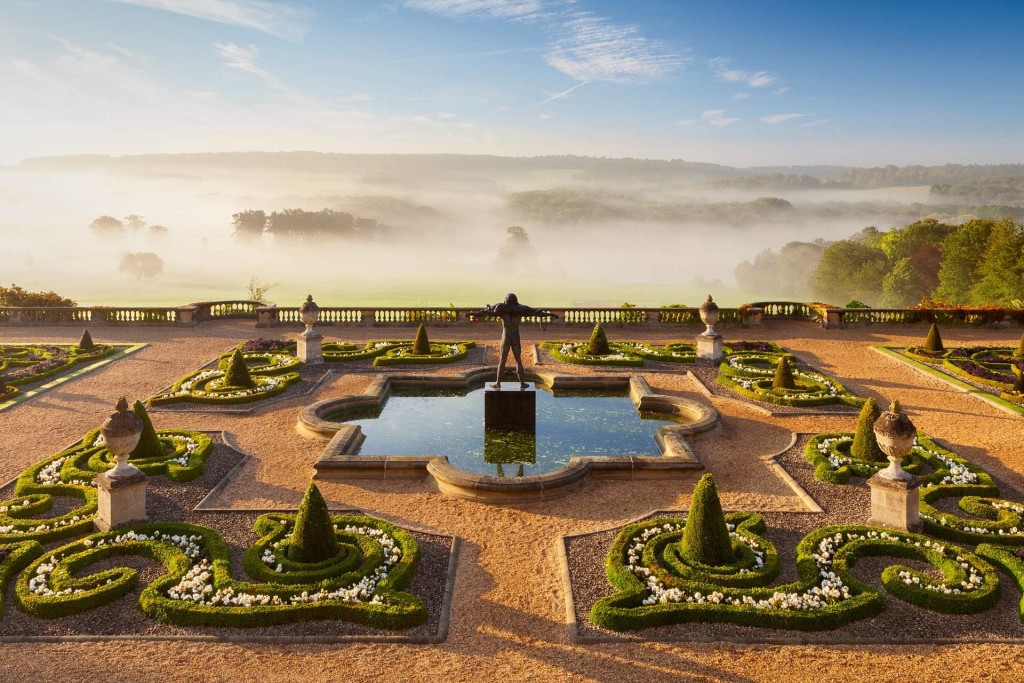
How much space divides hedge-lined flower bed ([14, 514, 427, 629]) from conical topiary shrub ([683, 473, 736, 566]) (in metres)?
5.14

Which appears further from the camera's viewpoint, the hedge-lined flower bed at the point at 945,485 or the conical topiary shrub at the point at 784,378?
the conical topiary shrub at the point at 784,378

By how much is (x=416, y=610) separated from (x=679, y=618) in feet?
14.0

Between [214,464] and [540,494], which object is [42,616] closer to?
[214,464]

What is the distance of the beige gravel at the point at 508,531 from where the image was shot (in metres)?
10.7

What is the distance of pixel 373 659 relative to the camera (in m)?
11.0

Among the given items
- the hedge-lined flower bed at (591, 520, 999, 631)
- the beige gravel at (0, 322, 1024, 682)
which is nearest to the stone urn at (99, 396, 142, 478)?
the beige gravel at (0, 322, 1024, 682)

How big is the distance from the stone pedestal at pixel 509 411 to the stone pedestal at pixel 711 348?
12.2 metres

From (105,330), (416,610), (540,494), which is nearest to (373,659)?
(416,610)

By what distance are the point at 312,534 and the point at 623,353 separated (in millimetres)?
21867

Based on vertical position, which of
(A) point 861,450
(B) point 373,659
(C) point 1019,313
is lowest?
(B) point 373,659

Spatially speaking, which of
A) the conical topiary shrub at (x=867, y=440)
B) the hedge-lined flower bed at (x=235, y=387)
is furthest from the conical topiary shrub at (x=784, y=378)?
the hedge-lined flower bed at (x=235, y=387)

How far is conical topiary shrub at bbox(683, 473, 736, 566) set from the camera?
13.5 metres

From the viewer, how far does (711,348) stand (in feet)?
105

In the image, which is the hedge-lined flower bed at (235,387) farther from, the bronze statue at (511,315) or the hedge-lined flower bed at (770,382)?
the hedge-lined flower bed at (770,382)
